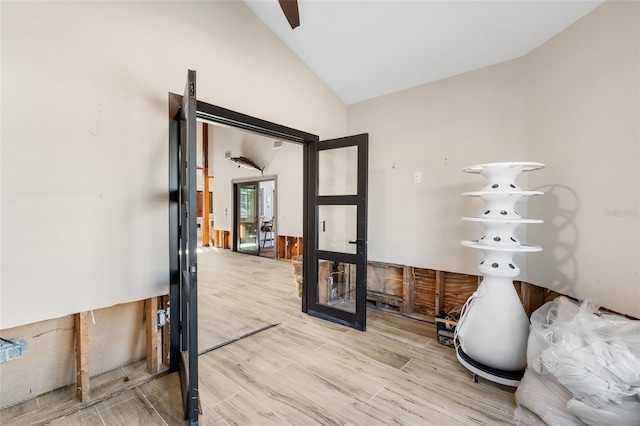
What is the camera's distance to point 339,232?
3701 mm

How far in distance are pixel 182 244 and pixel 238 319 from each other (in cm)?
150

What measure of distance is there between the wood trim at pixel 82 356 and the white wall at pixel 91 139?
109 millimetres

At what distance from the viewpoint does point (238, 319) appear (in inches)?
130

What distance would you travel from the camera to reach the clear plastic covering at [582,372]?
1.34 metres

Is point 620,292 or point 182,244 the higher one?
point 182,244

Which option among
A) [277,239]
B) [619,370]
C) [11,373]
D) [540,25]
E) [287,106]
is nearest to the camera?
[619,370]

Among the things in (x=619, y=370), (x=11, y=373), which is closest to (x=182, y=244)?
(x=11, y=373)

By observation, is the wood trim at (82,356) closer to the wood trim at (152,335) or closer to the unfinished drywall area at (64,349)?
the unfinished drywall area at (64,349)

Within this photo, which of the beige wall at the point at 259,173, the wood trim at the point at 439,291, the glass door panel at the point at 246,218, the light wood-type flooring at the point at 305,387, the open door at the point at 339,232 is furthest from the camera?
the glass door panel at the point at 246,218

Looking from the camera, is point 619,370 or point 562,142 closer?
point 619,370

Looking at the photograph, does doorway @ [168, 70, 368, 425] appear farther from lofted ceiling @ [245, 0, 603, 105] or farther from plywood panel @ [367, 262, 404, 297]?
lofted ceiling @ [245, 0, 603, 105]

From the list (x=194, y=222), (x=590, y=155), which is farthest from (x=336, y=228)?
(x=590, y=155)

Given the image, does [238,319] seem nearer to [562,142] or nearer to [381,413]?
[381,413]

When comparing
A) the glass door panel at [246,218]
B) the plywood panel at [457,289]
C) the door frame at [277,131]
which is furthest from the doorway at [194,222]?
the glass door panel at [246,218]
